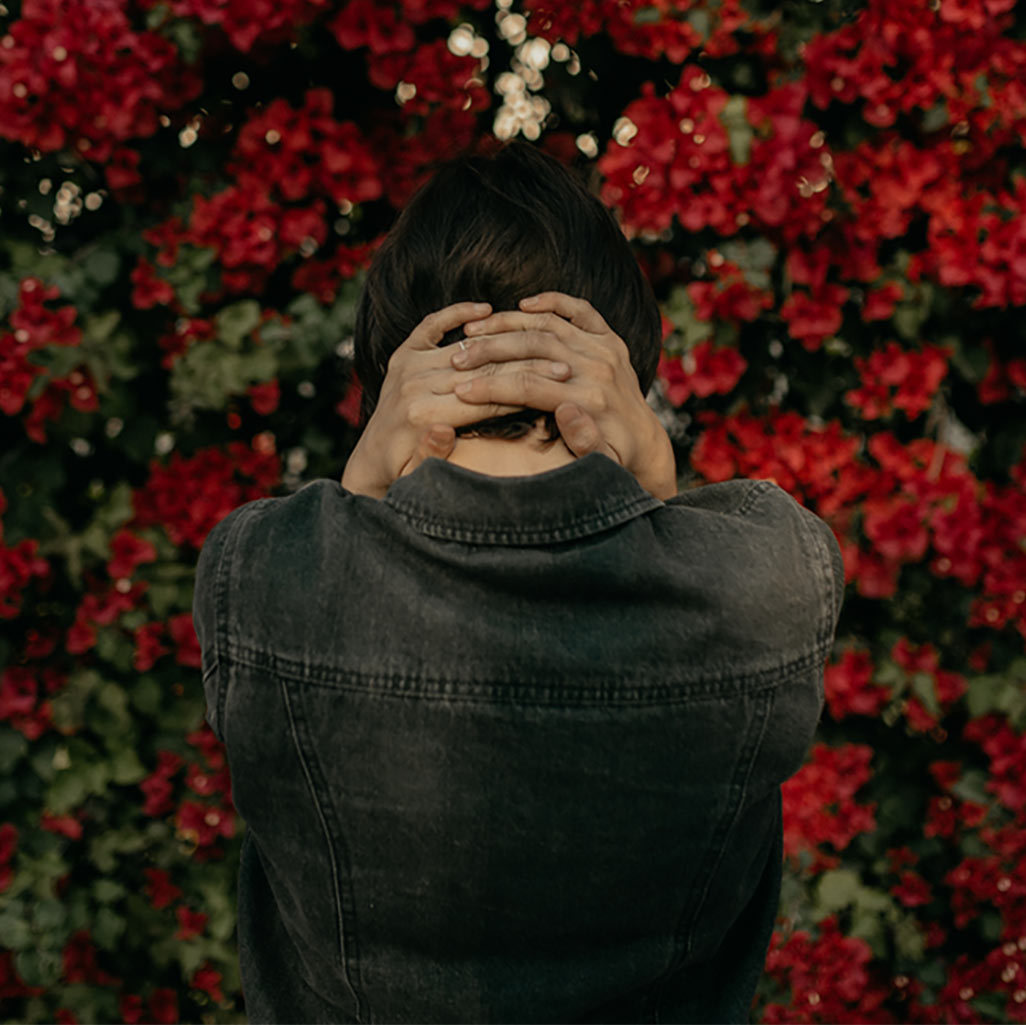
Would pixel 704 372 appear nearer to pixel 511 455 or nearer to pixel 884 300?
pixel 884 300

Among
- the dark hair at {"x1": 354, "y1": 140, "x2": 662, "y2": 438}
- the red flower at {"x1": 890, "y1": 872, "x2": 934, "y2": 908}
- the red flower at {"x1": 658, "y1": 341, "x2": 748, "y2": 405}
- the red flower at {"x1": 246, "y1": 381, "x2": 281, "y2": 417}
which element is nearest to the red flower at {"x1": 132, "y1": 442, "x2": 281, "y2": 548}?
the red flower at {"x1": 246, "y1": 381, "x2": 281, "y2": 417}

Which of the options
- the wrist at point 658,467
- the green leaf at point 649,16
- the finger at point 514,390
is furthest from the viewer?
the green leaf at point 649,16

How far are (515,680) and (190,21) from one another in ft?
5.67

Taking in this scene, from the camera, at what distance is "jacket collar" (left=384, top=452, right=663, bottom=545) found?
0.89 m

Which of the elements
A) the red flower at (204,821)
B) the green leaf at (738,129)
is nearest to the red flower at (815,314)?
the green leaf at (738,129)

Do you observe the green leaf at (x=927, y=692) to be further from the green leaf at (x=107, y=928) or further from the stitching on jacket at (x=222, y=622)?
the green leaf at (x=107, y=928)

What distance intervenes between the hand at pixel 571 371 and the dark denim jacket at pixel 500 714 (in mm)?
107

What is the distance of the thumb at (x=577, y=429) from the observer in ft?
3.22

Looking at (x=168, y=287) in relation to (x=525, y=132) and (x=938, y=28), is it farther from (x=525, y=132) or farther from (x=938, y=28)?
(x=938, y=28)

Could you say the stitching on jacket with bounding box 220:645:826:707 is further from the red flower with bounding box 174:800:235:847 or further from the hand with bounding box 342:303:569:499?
the red flower with bounding box 174:800:235:847

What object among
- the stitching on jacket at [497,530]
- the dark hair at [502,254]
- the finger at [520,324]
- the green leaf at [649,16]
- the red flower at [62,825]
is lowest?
the red flower at [62,825]

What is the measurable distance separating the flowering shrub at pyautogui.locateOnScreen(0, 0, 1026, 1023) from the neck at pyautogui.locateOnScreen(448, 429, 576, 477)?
42.7 inches

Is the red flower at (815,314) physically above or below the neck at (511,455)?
below

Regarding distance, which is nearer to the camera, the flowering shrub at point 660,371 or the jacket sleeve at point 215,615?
the jacket sleeve at point 215,615
